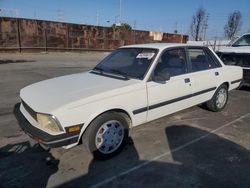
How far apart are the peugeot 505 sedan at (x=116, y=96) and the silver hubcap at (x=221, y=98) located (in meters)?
0.40

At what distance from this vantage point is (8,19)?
799 inches

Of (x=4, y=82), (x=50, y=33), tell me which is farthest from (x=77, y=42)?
(x=4, y=82)

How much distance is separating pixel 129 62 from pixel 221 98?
2.64 meters

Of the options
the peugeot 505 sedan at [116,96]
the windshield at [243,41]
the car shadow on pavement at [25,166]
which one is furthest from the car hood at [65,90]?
the windshield at [243,41]

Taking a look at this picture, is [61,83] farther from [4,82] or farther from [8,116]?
[4,82]

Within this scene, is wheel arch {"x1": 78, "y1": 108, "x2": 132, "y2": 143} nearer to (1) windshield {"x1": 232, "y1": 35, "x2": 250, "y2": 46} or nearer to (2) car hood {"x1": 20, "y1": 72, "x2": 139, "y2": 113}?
(2) car hood {"x1": 20, "y1": 72, "x2": 139, "y2": 113}

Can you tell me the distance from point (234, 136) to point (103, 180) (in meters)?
2.63

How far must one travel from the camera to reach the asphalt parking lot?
3.03 meters

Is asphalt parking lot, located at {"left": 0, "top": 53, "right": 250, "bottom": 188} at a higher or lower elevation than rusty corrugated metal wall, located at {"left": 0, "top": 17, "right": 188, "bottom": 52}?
lower

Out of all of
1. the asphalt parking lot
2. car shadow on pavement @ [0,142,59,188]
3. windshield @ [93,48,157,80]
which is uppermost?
windshield @ [93,48,157,80]

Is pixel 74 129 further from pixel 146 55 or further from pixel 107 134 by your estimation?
pixel 146 55

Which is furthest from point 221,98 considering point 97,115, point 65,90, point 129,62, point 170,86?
point 65,90

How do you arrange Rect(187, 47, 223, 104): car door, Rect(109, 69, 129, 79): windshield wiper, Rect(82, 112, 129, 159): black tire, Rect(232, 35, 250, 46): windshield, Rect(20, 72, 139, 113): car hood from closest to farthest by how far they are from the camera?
Rect(20, 72, 139, 113): car hood
Rect(82, 112, 129, 159): black tire
Rect(109, 69, 129, 79): windshield wiper
Rect(187, 47, 223, 104): car door
Rect(232, 35, 250, 46): windshield

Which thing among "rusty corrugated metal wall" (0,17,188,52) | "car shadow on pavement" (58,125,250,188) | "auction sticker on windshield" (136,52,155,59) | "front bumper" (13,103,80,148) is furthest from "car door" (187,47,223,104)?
"rusty corrugated metal wall" (0,17,188,52)
